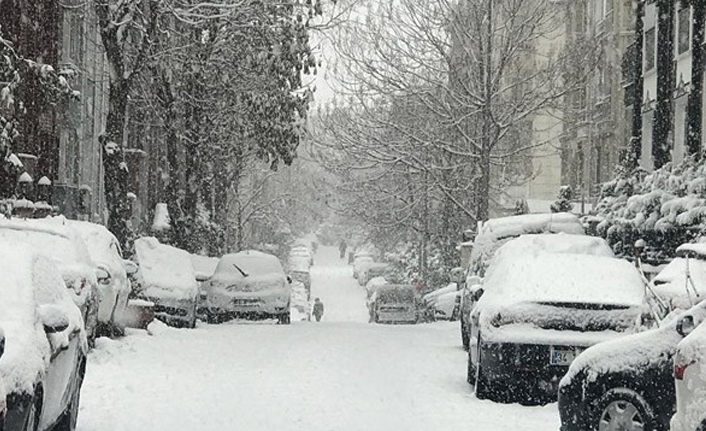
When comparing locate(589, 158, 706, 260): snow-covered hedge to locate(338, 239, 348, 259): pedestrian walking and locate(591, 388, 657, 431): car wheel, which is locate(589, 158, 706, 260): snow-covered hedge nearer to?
locate(591, 388, 657, 431): car wheel

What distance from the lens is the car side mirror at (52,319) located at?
8.29 metres

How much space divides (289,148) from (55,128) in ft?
24.3

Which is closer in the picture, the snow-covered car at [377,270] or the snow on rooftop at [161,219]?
the snow on rooftop at [161,219]

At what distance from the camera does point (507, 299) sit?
483 inches

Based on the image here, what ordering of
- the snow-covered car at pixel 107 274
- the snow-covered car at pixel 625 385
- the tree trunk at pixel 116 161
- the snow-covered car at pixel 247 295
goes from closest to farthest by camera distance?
the snow-covered car at pixel 625 385
the snow-covered car at pixel 107 274
the tree trunk at pixel 116 161
the snow-covered car at pixel 247 295

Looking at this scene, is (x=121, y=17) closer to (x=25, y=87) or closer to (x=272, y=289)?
(x=272, y=289)

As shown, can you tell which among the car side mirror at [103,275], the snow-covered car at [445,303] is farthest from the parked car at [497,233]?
the snow-covered car at [445,303]

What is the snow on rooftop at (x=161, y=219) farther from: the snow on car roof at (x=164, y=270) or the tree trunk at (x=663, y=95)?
the tree trunk at (x=663, y=95)

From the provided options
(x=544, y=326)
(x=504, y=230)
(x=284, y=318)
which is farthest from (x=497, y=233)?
(x=284, y=318)

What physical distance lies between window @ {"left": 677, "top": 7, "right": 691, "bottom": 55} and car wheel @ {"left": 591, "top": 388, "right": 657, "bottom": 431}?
25.6m

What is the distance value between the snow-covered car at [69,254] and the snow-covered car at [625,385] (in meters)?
6.31

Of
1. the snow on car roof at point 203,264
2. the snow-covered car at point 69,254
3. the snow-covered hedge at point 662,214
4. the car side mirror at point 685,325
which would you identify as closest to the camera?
the car side mirror at point 685,325

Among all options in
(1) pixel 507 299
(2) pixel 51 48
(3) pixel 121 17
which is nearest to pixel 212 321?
(3) pixel 121 17

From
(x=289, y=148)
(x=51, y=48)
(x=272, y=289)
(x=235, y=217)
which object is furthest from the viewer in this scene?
(x=235, y=217)
